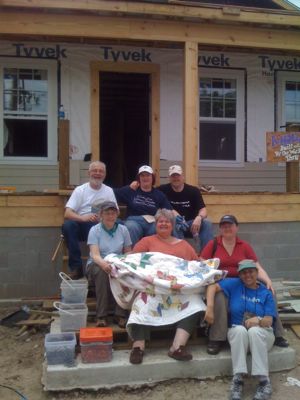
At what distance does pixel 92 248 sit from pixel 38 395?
4.20 feet

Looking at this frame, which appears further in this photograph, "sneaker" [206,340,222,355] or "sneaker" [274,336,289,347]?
"sneaker" [274,336,289,347]

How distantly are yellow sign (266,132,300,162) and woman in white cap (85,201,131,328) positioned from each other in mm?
2727

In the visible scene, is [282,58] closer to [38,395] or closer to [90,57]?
[90,57]

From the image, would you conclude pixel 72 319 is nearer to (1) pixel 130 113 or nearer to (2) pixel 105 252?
(2) pixel 105 252

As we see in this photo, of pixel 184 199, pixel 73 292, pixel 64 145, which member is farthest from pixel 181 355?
pixel 64 145

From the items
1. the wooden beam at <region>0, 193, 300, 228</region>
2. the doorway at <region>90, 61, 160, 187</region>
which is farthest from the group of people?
the doorway at <region>90, 61, 160, 187</region>

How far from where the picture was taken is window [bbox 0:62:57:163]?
6.88 m

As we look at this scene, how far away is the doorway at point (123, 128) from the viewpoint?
8.62 metres

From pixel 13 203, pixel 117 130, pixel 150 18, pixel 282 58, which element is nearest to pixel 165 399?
pixel 13 203

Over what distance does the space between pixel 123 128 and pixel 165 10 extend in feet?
16.1

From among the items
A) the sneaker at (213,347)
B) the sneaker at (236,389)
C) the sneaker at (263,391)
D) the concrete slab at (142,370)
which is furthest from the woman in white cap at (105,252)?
the sneaker at (263,391)

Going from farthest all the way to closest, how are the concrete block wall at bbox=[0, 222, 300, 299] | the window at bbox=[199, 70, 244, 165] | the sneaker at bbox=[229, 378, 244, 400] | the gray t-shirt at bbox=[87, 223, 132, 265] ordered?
1. the window at bbox=[199, 70, 244, 165]
2. the concrete block wall at bbox=[0, 222, 300, 299]
3. the gray t-shirt at bbox=[87, 223, 132, 265]
4. the sneaker at bbox=[229, 378, 244, 400]

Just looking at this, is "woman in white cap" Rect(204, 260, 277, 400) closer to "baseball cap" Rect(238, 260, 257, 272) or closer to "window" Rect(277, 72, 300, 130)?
"baseball cap" Rect(238, 260, 257, 272)

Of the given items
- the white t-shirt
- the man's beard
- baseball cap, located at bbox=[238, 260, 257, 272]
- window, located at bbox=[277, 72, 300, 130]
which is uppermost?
window, located at bbox=[277, 72, 300, 130]
